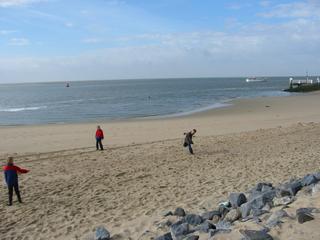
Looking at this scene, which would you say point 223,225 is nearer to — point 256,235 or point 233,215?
point 233,215

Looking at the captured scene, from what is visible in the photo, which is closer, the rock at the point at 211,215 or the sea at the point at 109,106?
the rock at the point at 211,215

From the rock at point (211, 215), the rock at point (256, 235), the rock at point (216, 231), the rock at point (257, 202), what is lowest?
the rock at point (211, 215)

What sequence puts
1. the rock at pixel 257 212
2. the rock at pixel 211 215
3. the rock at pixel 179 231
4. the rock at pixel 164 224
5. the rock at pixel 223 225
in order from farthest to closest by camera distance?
1. the rock at pixel 164 224
2. the rock at pixel 211 215
3. the rock at pixel 257 212
4. the rock at pixel 179 231
5. the rock at pixel 223 225

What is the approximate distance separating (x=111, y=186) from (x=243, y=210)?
5133 mm

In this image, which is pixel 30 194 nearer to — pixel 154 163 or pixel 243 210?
pixel 154 163

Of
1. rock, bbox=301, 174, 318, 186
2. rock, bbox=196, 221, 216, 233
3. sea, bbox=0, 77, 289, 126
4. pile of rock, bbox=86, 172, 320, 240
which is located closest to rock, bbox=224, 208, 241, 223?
pile of rock, bbox=86, 172, 320, 240

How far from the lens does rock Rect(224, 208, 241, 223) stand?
7121 millimetres

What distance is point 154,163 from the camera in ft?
47.5

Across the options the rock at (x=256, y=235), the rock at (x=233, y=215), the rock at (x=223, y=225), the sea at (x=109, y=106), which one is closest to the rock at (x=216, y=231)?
the rock at (x=223, y=225)

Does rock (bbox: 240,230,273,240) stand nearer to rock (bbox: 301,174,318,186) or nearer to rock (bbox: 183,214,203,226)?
rock (bbox: 183,214,203,226)

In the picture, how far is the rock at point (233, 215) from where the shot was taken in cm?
712

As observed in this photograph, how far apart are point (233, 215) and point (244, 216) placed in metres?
0.24

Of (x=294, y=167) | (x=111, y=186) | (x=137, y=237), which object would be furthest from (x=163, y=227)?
(x=294, y=167)

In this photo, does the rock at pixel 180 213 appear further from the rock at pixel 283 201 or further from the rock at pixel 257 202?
the rock at pixel 283 201
